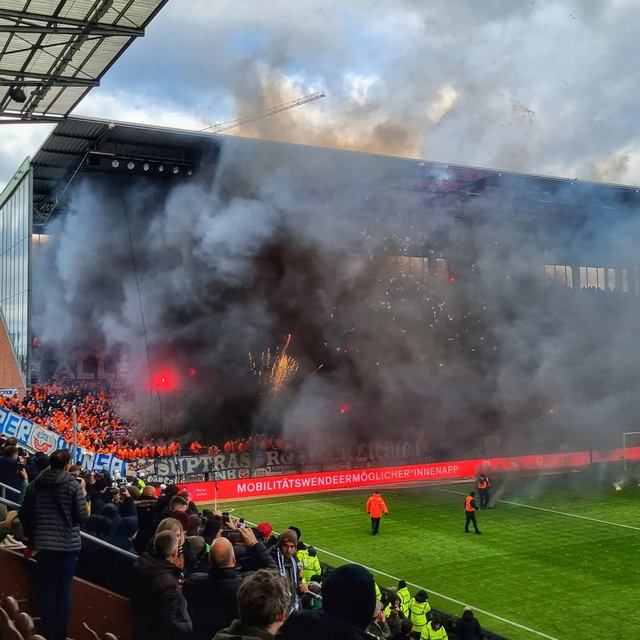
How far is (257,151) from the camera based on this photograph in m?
23.2

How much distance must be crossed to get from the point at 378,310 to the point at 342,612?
2568cm

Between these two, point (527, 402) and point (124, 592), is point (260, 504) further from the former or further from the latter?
point (124, 592)

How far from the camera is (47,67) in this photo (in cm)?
1066

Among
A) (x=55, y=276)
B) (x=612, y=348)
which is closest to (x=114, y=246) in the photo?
(x=55, y=276)

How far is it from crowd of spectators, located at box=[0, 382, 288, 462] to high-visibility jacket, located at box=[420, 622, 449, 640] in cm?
1217

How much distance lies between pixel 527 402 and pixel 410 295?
6036 millimetres

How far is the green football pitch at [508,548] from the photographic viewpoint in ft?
37.6

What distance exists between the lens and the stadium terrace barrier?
2125 centimetres

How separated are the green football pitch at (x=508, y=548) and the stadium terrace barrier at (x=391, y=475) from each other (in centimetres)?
67

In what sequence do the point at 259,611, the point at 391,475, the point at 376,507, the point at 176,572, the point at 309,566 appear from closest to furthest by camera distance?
1. the point at 259,611
2. the point at 176,572
3. the point at 309,566
4. the point at 376,507
5. the point at 391,475

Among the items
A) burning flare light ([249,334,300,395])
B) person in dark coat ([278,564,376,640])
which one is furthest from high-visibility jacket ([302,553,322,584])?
burning flare light ([249,334,300,395])

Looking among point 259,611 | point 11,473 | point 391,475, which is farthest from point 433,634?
point 391,475

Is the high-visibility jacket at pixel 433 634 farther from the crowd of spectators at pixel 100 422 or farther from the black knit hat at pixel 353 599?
the crowd of spectators at pixel 100 422

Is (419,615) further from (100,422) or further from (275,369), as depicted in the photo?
(275,369)
